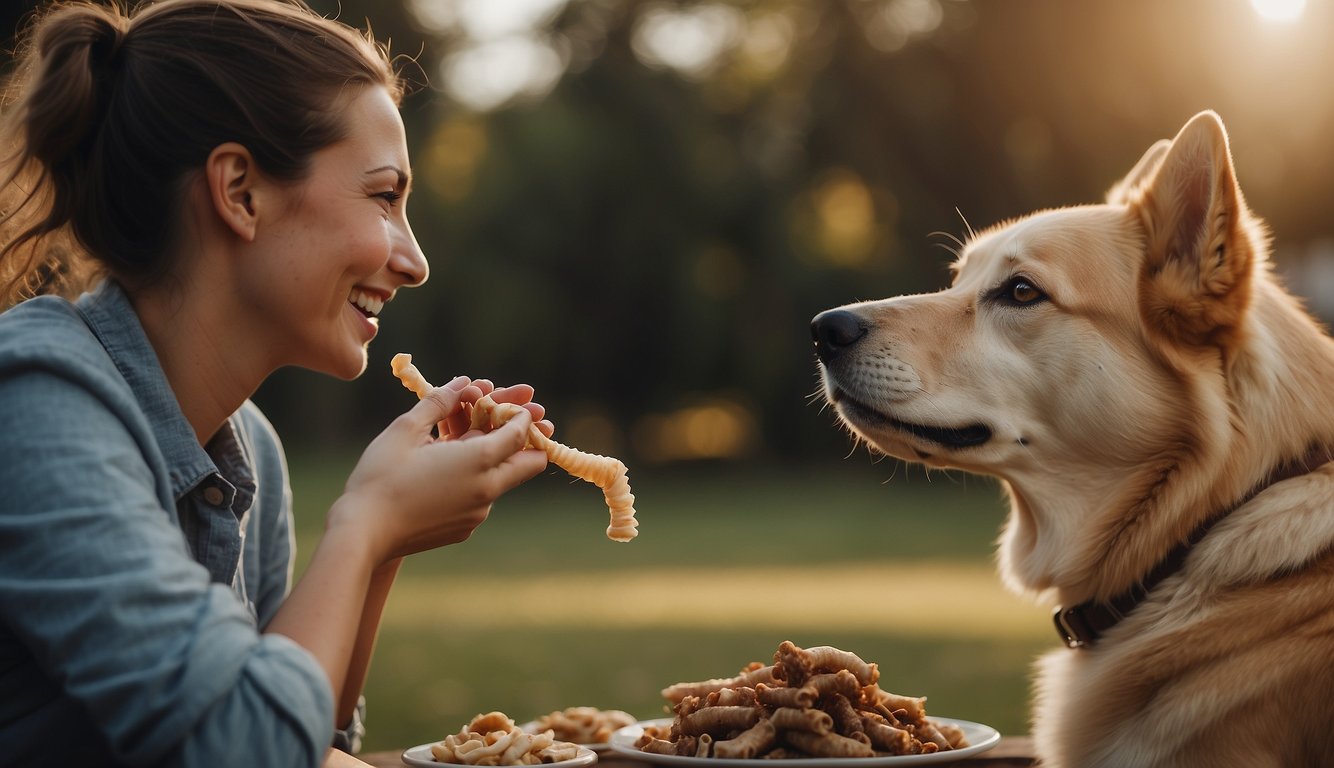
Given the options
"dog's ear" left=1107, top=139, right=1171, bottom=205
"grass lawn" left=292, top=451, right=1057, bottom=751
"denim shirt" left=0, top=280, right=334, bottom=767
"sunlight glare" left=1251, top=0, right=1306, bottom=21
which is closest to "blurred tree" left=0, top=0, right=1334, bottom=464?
"sunlight glare" left=1251, top=0, right=1306, bottom=21

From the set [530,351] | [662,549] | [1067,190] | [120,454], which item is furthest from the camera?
[530,351]

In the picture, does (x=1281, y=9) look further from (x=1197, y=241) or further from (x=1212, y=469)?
(x=1212, y=469)

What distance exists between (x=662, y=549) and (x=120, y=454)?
1281 centimetres

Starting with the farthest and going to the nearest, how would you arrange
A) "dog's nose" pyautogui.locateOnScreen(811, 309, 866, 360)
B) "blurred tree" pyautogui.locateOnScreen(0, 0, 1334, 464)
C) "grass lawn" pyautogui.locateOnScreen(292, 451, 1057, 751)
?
"blurred tree" pyautogui.locateOnScreen(0, 0, 1334, 464), "grass lawn" pyautogui.locateOnScreen(292, 451, 1057, 751), "dog's nose" pyautogui.locateOnScreen(811, 309, 866, 360)

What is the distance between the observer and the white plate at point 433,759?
85.7 inches

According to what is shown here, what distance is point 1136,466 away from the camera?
2873 mm

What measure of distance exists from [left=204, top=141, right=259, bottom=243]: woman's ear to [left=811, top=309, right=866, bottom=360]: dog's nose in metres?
1.45

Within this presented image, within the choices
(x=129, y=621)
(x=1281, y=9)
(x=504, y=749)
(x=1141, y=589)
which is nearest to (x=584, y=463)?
(x=504, y=749)

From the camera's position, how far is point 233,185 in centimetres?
232

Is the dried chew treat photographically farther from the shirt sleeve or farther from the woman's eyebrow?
the shirt sleeve

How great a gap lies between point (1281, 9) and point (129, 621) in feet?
63.4

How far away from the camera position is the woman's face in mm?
2365

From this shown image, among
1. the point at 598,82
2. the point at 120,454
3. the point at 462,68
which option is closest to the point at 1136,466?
the point at 120,454

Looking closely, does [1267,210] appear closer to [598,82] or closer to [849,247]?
[849,247]
